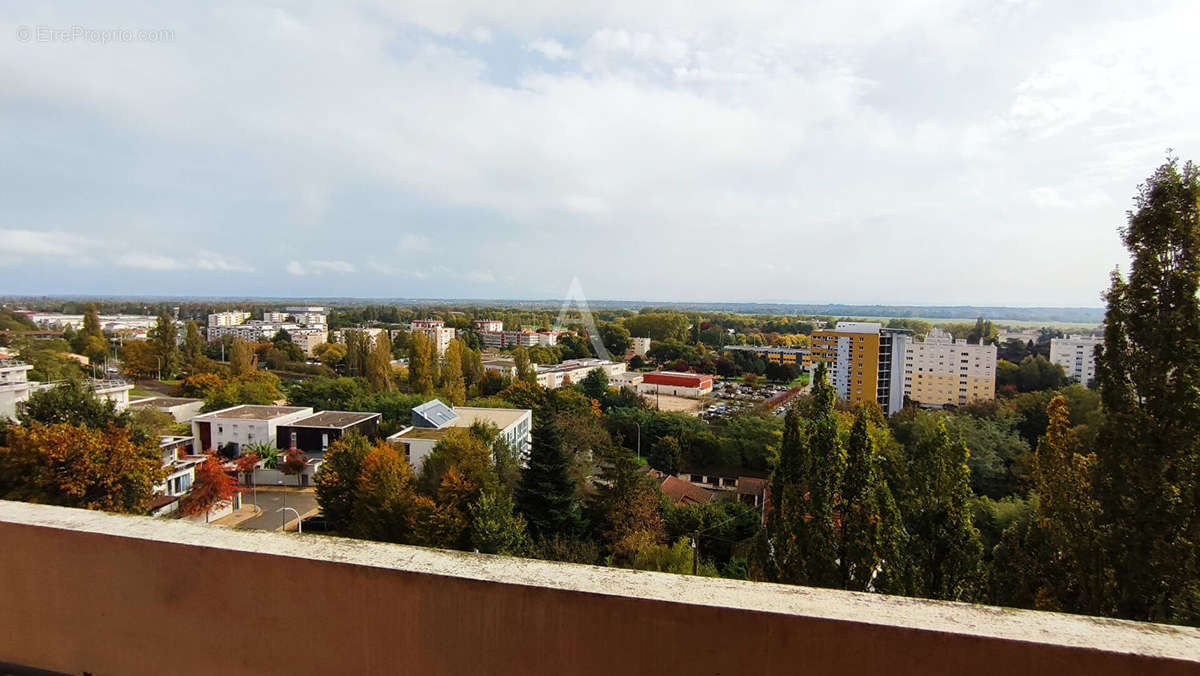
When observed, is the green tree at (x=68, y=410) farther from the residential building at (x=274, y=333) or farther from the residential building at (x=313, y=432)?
the residential building at (x=274, y=333)

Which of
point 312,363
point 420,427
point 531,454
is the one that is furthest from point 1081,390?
point 312,363

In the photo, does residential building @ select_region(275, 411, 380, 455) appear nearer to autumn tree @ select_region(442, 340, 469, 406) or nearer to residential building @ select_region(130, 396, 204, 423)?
autumn tree @ select_region(442, 340, 469, 406)

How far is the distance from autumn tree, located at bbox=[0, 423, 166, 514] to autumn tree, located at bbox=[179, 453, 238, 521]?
2396 mm

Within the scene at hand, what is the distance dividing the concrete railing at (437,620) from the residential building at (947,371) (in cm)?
2987

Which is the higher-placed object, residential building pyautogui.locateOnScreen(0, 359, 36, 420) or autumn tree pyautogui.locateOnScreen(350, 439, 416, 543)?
residential building pyautogui.locateOnScreen(0, 359, 36, 420)

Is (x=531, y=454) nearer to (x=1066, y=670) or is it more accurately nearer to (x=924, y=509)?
(x=924, y=509)

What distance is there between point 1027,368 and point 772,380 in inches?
522

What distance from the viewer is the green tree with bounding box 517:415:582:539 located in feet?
30.6

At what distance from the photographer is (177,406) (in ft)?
58.3

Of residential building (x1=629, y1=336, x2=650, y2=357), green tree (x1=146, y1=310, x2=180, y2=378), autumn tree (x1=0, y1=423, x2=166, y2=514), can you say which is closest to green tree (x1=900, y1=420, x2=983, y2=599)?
autumn tree (x1=0, y1=423, x2=166, y2=514)

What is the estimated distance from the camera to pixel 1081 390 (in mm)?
16859

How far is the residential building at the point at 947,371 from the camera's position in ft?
88.7

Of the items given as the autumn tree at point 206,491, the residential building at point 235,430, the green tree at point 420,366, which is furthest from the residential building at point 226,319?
the autumn tree at point 206,491

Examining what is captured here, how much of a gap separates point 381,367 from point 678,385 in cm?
1609
